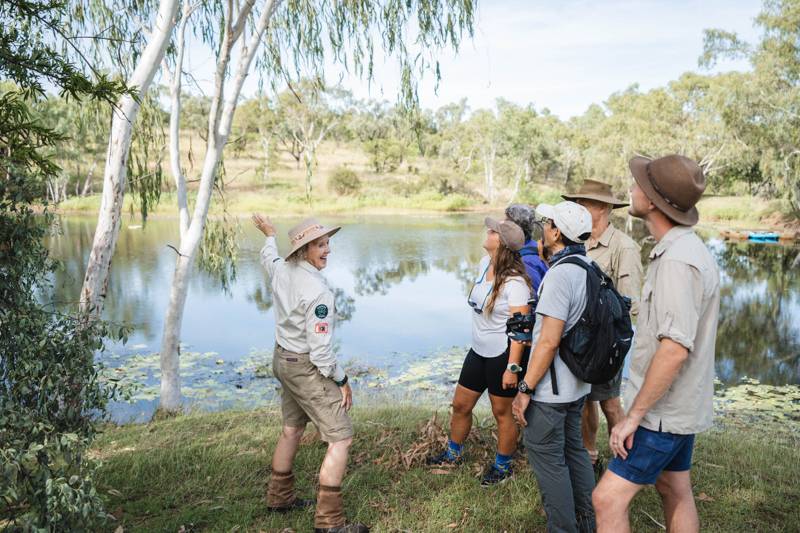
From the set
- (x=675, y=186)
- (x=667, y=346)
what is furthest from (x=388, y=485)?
(x=675, y=186)

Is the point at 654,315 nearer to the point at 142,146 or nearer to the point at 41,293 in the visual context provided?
the point at 41,293

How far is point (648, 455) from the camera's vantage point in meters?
2.17

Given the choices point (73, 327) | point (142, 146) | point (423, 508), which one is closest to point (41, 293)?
point (73, 327)

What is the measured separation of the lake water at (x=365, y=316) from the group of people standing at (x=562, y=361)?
875 mm

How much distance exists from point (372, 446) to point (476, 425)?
78cm

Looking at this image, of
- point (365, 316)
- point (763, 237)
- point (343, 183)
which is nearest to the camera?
point (365, 316)

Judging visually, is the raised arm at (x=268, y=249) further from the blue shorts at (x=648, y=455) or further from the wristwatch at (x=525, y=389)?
the blue shorts at (x=648, y=455)

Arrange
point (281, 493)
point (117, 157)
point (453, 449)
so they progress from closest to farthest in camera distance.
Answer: point (281, 493) → point (453, 449) → point (117, 157)

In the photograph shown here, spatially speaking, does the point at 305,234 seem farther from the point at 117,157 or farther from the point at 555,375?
the point at 117,157

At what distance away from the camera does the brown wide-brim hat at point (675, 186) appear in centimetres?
217

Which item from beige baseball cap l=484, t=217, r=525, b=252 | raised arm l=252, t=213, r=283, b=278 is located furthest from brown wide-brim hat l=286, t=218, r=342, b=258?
beige baseball cap l=484, t=217, r=525, b=252

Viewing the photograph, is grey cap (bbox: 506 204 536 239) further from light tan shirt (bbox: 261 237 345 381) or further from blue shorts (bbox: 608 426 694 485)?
blue shorts (bbox: 608 426 694 485)

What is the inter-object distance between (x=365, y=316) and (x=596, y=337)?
10145 millimetres

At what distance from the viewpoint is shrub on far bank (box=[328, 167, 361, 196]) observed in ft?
118
